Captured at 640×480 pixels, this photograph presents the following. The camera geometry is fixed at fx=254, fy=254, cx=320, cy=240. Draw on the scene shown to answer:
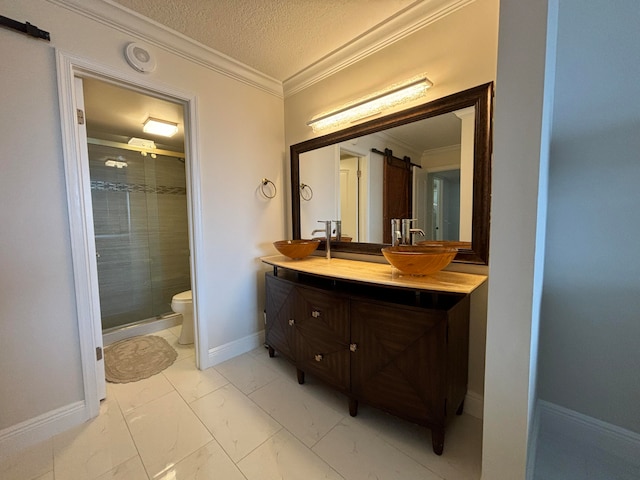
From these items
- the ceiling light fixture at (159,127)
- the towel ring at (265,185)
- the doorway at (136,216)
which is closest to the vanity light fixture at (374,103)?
the towel ring at (265,185)

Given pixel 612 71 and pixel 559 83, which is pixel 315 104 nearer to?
pixel 559 83

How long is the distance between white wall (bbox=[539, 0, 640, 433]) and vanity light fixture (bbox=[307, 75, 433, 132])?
68 cm

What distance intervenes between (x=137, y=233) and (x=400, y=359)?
3.19 metres

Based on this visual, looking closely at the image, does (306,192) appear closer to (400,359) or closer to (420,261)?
(420,261)

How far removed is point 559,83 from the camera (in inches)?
51.3

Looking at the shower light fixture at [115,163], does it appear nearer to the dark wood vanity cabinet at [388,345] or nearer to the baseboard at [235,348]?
the baseboard at [235,348]

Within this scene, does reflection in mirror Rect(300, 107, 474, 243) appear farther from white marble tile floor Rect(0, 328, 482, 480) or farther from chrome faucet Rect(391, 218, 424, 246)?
white marble tile floor Rect(0, 328, 482, 480)

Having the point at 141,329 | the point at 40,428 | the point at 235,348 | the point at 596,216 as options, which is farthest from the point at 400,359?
the point at 141,329

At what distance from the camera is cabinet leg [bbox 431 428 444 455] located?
4.08 feet

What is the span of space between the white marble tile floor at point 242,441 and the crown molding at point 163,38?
236 cm

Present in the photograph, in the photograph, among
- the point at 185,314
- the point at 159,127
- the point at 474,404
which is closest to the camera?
the point at 474,404

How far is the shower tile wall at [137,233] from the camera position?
279 cm

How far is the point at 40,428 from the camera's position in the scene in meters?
1.38

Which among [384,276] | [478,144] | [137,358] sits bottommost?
[137,358]
